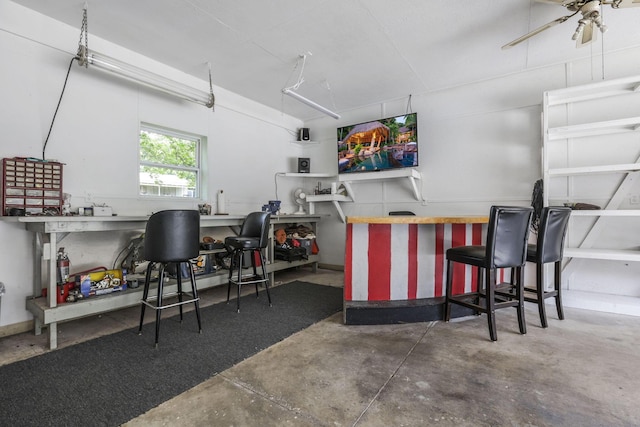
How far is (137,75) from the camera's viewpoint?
121 inches

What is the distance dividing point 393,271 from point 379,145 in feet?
8.50

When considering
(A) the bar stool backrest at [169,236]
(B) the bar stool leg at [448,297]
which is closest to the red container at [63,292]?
(A) the bar stool backrest at [169,236]

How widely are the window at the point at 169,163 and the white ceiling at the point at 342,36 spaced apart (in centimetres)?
93

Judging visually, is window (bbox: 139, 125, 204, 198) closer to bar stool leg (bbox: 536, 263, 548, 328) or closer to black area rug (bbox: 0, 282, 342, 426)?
black area rug (bbox: 0, 282, 342, 426)

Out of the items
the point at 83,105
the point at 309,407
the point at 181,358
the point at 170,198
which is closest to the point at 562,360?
the point at 309,407

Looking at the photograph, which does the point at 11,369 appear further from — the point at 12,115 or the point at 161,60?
the point at 161,60

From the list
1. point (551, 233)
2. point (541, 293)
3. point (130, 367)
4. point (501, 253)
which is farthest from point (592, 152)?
point (130, 367)

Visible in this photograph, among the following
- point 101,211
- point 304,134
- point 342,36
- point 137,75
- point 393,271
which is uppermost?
point 342,36

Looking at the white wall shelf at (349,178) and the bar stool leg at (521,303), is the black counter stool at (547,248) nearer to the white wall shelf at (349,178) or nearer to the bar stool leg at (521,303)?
the bar stool leg at (521,303)

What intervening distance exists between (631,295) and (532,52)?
123 inches

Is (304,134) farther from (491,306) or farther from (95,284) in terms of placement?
(491,306)

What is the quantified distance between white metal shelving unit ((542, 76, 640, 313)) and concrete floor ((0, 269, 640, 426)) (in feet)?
3.58

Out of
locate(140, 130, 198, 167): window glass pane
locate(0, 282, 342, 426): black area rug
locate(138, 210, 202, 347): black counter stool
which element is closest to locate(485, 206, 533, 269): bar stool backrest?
locate(0, 282, 342, 426): black area rug

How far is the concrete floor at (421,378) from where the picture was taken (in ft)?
5.09
